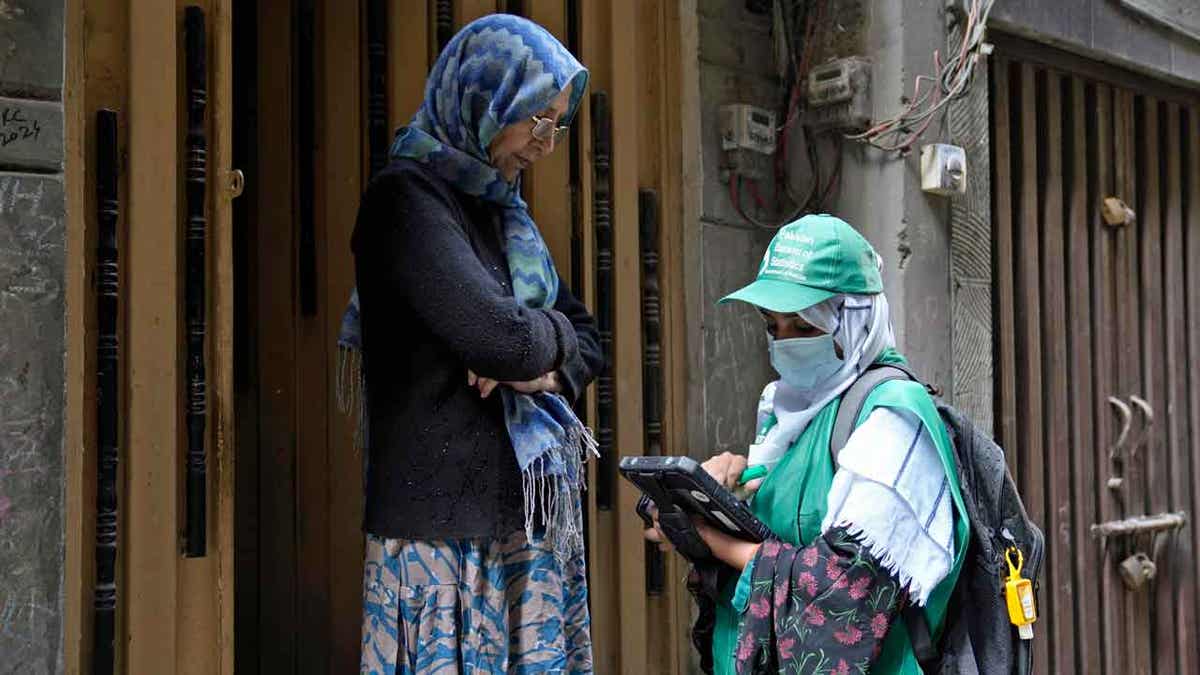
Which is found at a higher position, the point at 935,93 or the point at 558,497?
the point at 935,93

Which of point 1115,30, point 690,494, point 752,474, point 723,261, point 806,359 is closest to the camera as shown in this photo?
point 690,494

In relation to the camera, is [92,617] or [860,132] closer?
[92,617]

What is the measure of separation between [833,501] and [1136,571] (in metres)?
3.43

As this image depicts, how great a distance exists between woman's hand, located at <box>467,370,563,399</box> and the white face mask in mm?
473

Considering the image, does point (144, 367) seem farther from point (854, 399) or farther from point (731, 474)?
point (854, 399)

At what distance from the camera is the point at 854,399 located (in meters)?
2.08

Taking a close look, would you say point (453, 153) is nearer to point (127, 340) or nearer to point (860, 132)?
point (127, 340)

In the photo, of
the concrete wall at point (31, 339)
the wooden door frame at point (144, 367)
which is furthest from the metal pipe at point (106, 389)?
the concrete wall at point (31, 339)

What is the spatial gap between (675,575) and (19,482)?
198 centimetres

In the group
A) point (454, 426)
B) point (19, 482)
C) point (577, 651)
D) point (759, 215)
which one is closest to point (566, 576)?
point (577, 651)

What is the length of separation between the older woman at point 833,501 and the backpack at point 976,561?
2 cm

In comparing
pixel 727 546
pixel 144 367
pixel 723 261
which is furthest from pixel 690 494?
pixel 723 261

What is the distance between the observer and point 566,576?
2.53 meters

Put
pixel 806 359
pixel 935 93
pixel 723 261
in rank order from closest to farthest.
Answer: pixel 806 359
pixel 723 261
pixel 935 93
